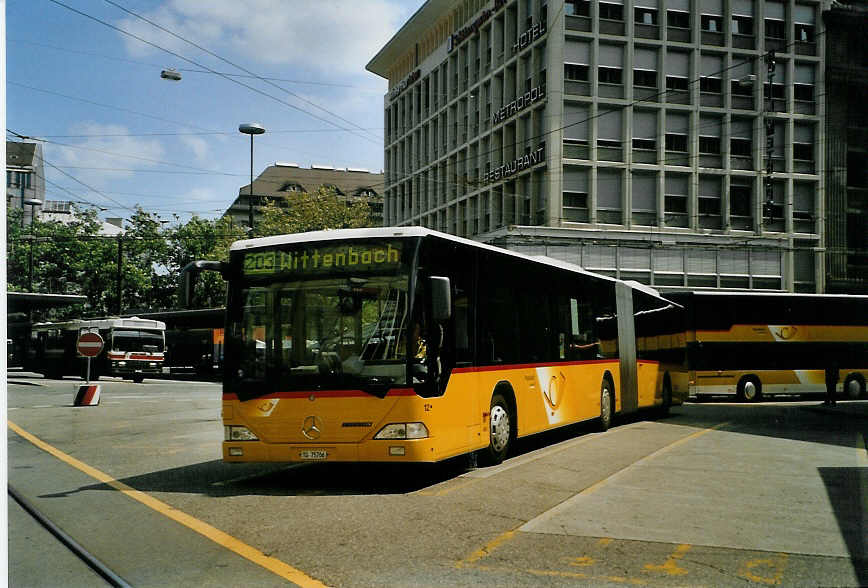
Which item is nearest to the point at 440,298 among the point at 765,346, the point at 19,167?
the point at 19,167

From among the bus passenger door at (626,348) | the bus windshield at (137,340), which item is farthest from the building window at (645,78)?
the bus passenger door at (626,348)

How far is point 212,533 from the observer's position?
7.70 m

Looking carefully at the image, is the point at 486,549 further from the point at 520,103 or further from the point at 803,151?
the point at 803,151

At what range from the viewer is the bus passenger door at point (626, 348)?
1927 centimetres

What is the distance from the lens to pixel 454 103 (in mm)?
59531

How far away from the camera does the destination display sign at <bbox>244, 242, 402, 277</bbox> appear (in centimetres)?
1045

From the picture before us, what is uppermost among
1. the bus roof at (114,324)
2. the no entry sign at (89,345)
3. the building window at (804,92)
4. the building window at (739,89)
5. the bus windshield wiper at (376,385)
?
the building window at (739,89)

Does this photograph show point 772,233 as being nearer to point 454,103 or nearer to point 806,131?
point 806,131

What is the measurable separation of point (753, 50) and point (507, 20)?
1327cm

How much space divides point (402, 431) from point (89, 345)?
17.6 metres

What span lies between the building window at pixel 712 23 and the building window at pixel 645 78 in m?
3.24

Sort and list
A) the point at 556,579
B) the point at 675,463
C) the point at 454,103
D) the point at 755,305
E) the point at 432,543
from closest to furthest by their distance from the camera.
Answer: the point at 556,579 → the point at 432,543 → the point at 675,463 → the point at 755,305 → the point at 454,103

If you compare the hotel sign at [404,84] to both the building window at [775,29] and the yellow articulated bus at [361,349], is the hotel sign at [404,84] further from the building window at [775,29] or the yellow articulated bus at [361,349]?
the yellow articulated bus at [361,349]

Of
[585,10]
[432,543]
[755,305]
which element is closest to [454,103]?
[585,10]
